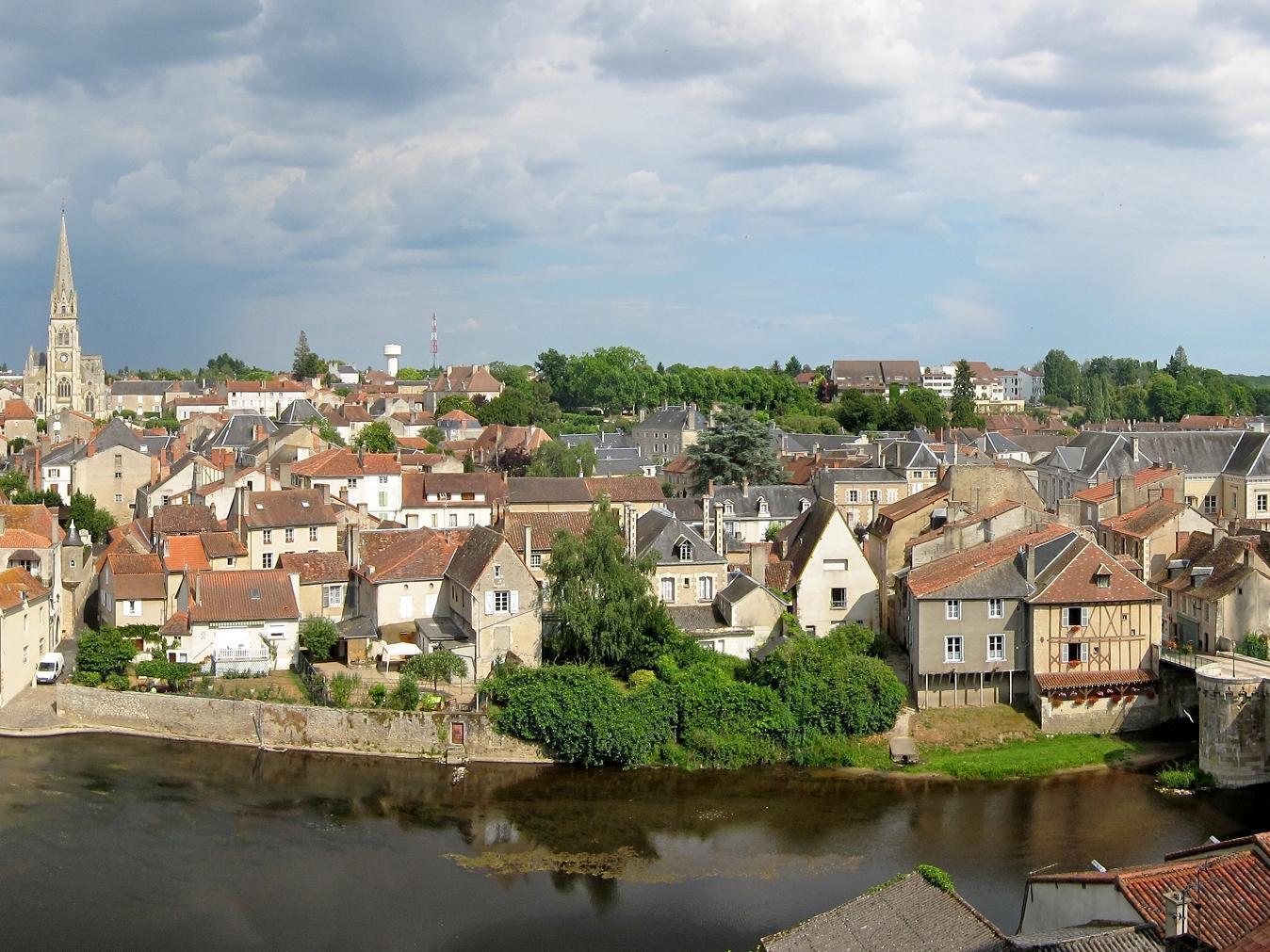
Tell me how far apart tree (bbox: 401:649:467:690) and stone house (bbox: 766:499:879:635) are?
36.4 ft

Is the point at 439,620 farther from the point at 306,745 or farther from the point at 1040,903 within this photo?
the point at 1040,903

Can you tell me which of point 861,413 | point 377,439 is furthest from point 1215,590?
point 861,413

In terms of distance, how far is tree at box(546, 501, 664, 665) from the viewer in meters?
38.8

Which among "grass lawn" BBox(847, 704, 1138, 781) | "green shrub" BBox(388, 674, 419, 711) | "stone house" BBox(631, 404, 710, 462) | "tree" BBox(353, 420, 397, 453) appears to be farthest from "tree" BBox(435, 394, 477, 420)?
"grass lawn" BBox(847, 704, 1138, 781)

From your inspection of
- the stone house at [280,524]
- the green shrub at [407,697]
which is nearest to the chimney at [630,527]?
the green shrub at [407,697]

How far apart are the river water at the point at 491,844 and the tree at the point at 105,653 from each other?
3.16m

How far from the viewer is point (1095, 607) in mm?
37719

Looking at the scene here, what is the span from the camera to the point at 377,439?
284 feet

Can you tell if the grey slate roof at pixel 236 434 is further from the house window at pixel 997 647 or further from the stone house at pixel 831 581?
the house window at pixel 997 647

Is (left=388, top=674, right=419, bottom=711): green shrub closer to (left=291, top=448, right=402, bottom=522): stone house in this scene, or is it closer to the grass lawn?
the grass lawn

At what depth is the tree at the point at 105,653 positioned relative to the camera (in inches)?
1574

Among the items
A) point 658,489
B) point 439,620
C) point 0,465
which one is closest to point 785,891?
point 439,620

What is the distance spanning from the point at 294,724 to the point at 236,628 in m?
5.92

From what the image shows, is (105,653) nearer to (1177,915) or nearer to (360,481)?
(360,481)
